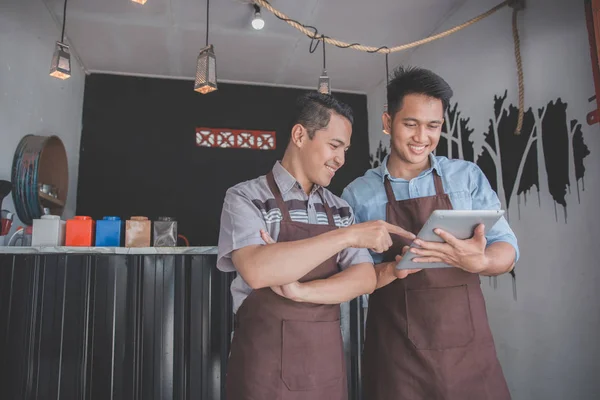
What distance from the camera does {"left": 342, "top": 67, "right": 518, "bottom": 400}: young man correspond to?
5.04 ft

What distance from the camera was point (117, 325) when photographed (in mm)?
2600

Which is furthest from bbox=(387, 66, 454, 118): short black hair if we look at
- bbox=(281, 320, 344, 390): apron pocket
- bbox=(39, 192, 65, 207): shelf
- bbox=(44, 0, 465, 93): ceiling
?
bbox=(39, 192, 65, 207): shelf

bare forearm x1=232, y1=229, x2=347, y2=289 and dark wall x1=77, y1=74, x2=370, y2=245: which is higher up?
dark wall x1=77, y1=74, x2=370, y2=245

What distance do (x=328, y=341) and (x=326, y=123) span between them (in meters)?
0.77

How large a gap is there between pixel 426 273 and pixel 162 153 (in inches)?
170

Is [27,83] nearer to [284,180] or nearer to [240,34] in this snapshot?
[240,34]

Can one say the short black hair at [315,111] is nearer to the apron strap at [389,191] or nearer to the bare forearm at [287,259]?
the apron strap at [389,191]

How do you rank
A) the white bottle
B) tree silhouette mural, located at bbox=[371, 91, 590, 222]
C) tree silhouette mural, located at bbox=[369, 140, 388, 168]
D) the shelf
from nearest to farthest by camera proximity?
tree silhouette mural, located at bbox=[371, 91, 590, 222]
the white bottle
the shelf
tree silhouette mural, located at bbox=[369, 140, 388, 168]

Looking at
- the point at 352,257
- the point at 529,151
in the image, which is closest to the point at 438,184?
the point at 352,257

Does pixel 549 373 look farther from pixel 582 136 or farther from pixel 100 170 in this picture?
pixel 100 170

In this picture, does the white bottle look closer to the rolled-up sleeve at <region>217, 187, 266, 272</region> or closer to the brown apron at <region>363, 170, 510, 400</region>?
the rolled-up sleeve at <region>217, 187, 266, 272</region>

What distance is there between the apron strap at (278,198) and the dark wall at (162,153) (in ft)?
11.9

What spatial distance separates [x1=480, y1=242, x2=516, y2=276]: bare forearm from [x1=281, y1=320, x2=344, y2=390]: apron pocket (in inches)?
23.2

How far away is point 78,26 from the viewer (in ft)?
13.6
